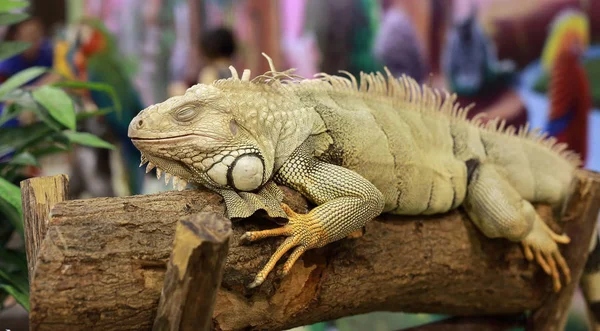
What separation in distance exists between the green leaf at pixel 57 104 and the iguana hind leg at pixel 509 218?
2.05m

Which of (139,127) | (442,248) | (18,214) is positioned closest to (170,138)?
(139,127)

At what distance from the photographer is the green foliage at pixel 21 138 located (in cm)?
240

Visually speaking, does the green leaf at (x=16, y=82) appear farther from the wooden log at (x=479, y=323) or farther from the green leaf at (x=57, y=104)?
the wooden log at (x=479, y=323)


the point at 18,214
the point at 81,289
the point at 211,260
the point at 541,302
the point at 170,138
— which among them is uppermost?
the point at 170,138

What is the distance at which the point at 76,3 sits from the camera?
5.88 metres

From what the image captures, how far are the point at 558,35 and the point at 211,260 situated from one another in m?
3.35

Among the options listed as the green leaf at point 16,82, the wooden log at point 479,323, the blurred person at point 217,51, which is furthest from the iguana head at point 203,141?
the blurred person at point 217,51

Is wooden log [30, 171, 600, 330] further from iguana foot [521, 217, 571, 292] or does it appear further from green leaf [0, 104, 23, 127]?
green leaf [0, 104, 23, 127]

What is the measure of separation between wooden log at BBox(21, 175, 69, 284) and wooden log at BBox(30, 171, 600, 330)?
0.14 m

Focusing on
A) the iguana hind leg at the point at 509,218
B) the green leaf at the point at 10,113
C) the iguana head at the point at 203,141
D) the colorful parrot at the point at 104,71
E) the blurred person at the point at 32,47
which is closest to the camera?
the iguana head at the point at 203,141

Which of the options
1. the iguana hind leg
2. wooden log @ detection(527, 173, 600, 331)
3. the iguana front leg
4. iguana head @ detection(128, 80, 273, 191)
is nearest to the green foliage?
iguana head @ detection(128, 80, 273, 191)

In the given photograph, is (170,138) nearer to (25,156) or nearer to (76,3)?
(25,156)

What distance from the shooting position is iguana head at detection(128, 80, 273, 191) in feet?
6.15

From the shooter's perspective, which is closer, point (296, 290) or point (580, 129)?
point (296, 290)
